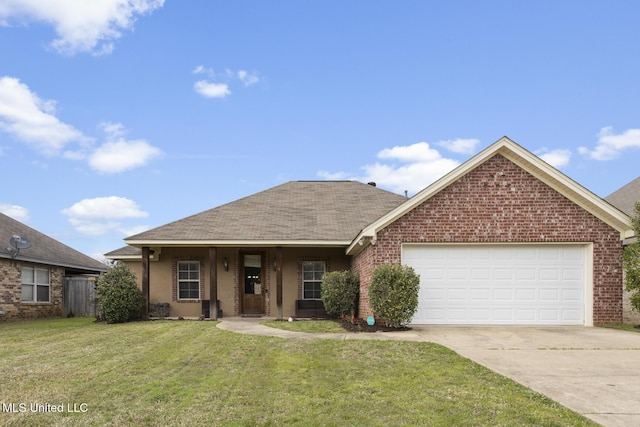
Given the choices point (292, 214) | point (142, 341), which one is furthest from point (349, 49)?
point (142, 341)

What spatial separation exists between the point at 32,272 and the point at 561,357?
64.3 ft

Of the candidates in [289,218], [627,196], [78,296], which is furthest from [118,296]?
[627,196]

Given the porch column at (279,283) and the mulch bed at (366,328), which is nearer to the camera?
the mulch bed at (366,328)

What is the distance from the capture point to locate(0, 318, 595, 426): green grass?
5.18 m

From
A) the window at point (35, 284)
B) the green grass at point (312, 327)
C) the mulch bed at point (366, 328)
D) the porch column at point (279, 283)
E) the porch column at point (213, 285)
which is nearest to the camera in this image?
the mulch bed at point (366, 328)

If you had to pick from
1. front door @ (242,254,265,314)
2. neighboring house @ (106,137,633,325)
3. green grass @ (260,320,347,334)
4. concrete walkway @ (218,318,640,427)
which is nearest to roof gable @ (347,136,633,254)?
neighboring house @ (106,137,633,325)

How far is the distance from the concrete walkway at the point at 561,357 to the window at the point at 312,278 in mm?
4010

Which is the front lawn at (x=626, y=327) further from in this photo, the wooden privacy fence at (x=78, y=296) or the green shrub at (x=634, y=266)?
the wooden privacy fence at (x=78, y=296)

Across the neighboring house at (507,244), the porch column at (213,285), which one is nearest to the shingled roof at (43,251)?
the porch column at (213,285)

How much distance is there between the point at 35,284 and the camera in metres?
20.1

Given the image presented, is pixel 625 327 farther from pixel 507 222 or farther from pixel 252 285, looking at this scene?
pixel 252 285

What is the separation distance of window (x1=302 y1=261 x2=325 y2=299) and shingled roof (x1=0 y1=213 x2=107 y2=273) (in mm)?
10818

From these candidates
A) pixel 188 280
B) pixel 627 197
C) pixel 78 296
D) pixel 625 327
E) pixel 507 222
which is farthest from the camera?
pixel 78 296

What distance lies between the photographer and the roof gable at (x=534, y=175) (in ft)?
41.5
